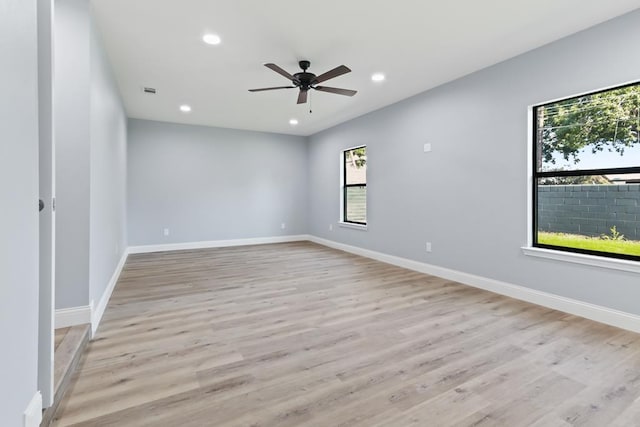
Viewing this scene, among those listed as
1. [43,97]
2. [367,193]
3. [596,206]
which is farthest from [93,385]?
[367,193]

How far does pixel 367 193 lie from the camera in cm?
557

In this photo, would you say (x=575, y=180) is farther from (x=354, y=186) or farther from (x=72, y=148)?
(x=72, y=148)

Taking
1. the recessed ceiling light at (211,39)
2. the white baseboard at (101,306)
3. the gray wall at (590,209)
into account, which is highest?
the recessed ceiling light at (211,39)

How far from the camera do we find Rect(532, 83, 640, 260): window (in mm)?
2613

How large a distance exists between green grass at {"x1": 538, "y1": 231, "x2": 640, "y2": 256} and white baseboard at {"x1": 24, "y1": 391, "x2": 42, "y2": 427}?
403 centimetres

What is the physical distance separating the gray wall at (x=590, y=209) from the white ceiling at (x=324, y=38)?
1.47 metres

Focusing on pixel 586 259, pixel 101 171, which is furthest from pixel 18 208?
pixel 586 259

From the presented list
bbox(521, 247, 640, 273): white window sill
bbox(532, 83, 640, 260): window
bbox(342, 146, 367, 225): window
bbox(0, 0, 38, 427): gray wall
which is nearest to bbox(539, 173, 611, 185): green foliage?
bbox(532, 83, 640, 260): window

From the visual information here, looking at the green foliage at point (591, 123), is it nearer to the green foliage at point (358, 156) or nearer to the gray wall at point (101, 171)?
the green foliage at point (358, 156)

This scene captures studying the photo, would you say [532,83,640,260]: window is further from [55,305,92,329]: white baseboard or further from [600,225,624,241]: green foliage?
[55,305,92,329]: white baseboard

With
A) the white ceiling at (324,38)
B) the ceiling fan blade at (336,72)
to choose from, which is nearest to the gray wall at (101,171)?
the white ceiling at (324,38)

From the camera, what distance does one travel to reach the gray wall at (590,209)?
2.61m

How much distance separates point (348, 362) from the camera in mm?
2037

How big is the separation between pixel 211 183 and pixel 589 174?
20.2ft
